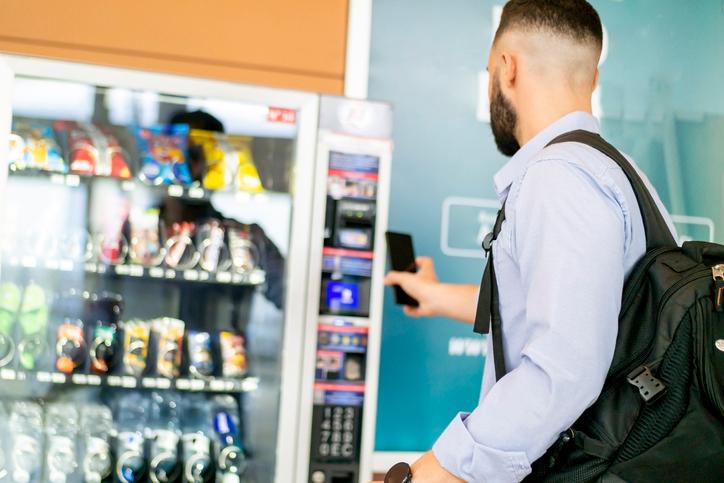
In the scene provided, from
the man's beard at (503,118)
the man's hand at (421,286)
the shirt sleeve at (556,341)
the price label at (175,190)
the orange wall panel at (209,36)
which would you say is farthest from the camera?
the orange wall panel at (209,36)

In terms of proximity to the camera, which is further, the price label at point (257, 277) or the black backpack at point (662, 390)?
the price label at point (257, 277)

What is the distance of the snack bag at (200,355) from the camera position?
2.31 meters

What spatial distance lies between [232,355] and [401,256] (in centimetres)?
54

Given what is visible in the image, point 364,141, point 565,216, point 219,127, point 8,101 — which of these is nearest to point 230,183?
point 219,127

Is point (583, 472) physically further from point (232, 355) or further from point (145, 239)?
point (145, 239)

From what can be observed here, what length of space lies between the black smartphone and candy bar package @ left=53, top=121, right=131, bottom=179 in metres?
0.72

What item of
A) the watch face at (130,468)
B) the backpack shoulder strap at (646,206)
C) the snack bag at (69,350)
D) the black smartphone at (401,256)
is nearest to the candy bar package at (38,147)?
the snack bag at (69,350)

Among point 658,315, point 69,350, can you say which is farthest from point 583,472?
point 69,350

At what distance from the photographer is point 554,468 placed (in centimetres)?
142

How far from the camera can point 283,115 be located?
2.24 metres

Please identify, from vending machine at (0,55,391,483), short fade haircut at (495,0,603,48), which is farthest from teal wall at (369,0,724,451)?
short fade haircut at (495,0,603,48)

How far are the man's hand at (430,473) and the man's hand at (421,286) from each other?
89 cm

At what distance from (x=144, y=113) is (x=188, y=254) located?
398 mm

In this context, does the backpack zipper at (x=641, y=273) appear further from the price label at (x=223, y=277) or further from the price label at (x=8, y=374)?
the price label at (x=8, y=374)
